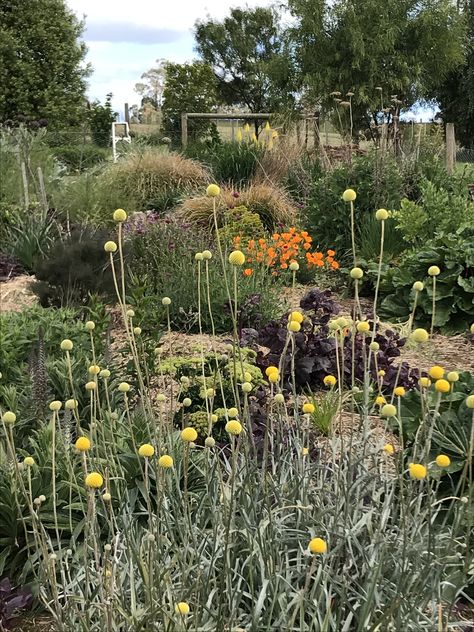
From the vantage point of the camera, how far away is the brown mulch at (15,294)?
221 inches

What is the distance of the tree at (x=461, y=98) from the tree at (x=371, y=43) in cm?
Result: 736

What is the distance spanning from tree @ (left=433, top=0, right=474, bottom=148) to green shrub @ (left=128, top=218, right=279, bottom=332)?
24.2m

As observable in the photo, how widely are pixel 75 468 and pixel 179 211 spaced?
6.08 meters

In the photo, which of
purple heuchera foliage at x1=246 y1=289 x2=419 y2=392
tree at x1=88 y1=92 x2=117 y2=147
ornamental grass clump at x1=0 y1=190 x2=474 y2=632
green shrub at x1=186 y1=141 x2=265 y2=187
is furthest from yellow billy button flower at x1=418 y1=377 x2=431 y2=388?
tree at x1=88 y1=92 x2=117 y2=147

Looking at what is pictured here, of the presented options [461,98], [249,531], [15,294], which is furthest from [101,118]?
[249,531]

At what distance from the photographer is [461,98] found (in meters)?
29.4

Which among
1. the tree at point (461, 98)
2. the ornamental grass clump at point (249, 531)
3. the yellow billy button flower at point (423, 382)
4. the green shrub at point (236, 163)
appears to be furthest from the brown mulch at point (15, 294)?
the tree at point (461, 98)

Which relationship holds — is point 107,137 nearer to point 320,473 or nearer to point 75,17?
point 75,17

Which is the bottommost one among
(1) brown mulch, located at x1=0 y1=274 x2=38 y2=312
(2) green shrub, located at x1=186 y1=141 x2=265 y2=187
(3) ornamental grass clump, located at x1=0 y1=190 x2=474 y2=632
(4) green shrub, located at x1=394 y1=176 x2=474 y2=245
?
(1) brown mulch, located at x1=0 y1=274 x2=38 y2=312

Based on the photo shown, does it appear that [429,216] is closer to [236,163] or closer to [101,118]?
[236,163]

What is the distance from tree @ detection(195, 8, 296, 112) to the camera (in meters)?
33.4

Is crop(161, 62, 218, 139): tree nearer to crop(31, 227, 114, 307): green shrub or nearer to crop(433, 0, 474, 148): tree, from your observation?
crop(433, 0, 474, 148): tree

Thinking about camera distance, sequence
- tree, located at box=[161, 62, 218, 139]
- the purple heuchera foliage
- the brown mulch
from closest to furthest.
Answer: the purple heuchera foliage, the brown mulch, tree, located at box=[161, 62, 218, 139]

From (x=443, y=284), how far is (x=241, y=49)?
103 ft
